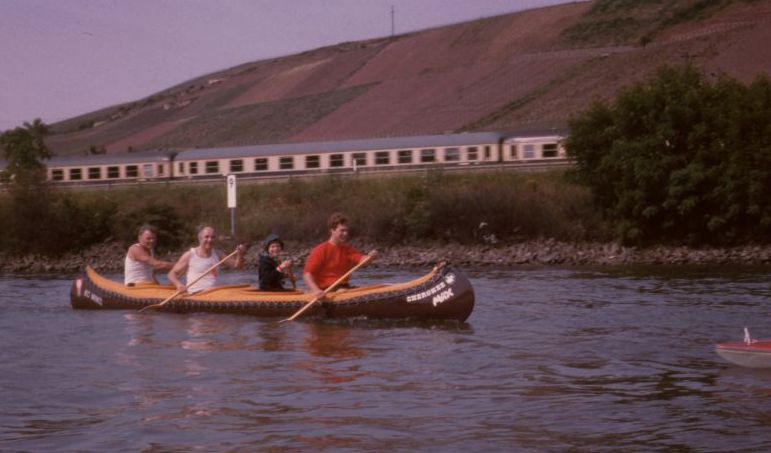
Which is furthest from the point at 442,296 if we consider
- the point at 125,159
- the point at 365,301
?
the point at 125,159

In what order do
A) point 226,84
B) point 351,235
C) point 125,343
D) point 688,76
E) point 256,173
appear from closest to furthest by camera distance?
point 125,343 → point 688,76 → point 351,235 → point 256,173 → point 226,84

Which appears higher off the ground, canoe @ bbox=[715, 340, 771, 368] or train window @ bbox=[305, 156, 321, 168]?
train window @ bbox=[305, 156, 321, 168]

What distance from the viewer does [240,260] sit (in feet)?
64.6

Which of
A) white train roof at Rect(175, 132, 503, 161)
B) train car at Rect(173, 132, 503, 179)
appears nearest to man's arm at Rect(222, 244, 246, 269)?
train car at Rect(173, 132, 503, 179)

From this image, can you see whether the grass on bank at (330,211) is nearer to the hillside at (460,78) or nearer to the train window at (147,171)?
the train window at (147,171)

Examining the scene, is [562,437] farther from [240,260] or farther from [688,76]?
[688,76]

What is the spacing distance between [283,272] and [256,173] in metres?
35.4

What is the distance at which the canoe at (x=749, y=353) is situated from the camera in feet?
41.0

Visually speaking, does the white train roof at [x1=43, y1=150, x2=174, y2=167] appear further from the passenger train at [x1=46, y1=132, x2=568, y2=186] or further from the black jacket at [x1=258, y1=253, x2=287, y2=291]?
the black jacket at [x1=258, y1=253, x2=287, y2=291]

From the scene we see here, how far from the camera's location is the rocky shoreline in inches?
1521

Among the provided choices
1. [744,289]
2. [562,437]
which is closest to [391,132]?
[744,289]

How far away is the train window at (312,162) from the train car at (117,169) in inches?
277

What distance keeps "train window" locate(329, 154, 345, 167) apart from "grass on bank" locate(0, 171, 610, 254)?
2.71m

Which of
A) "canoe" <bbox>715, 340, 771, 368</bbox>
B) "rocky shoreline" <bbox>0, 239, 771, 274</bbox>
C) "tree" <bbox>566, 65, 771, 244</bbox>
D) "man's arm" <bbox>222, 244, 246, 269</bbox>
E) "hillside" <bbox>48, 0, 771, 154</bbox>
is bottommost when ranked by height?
"rocky shoreline" <bbox>0, 239, 771, 274</bbox>
